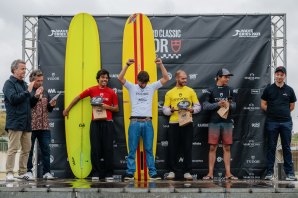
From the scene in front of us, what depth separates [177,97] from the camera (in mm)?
8070

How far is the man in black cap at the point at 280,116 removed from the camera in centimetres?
789

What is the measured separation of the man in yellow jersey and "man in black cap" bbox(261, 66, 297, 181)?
1.32m

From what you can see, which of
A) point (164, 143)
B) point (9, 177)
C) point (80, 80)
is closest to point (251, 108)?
point (164, 143)

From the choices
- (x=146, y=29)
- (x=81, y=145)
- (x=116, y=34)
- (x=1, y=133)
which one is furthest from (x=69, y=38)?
(x=1, y=133)

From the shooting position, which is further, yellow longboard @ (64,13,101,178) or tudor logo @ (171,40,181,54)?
tudor logo @ (171,40,181,54)

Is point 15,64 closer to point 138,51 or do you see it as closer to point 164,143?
point 138,51

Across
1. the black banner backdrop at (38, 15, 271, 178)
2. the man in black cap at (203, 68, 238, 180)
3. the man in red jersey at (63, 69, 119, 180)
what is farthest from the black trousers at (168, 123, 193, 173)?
the man in red jersey at (63, 69, 119, 180)

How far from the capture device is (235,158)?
29.1ft

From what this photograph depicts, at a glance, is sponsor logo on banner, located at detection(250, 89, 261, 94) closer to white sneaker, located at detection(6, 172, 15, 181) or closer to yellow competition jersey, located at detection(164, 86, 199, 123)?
yellow competition jersey, located at detection(164, 86, 199, 123)

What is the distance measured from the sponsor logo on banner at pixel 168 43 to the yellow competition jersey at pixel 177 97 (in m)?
1.01

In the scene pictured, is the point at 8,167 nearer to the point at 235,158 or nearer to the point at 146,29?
the point at 146,29

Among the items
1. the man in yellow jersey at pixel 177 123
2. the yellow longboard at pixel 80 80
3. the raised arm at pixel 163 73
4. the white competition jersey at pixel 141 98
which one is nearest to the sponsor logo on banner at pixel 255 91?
the man in yellow jersey at pixel 177 123

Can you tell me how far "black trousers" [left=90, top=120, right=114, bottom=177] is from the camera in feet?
26.3

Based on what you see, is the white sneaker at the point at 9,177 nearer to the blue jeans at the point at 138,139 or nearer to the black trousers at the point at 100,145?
the black trousers at the point at 100,145
